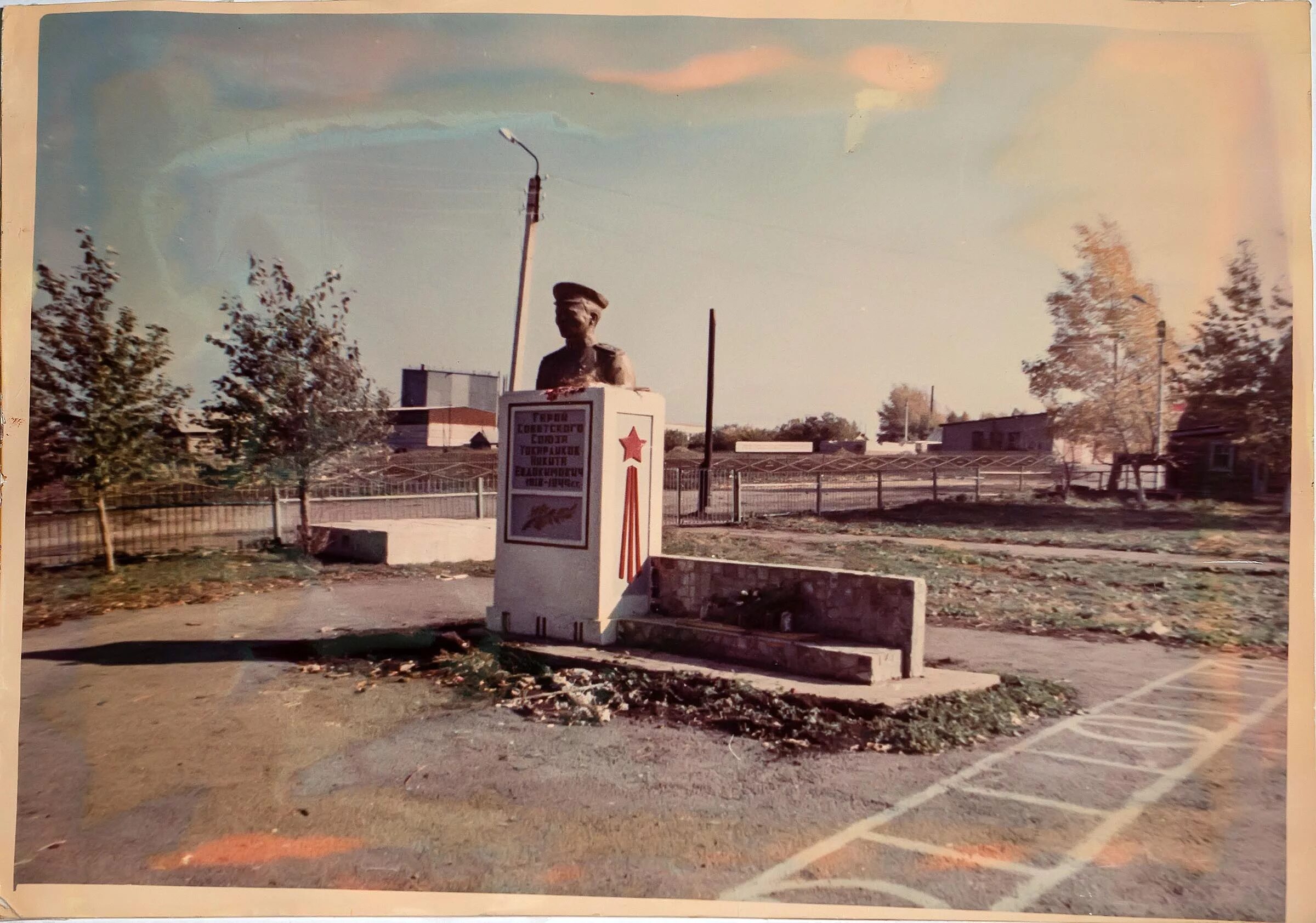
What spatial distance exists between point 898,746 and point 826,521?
1168cm

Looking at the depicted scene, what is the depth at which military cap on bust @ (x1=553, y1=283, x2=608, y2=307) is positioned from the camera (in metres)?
6.32

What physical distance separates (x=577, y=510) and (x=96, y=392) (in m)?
4.11

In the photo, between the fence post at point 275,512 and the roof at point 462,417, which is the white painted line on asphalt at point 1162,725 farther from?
the roof at point 462,417

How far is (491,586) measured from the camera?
28.7 feet

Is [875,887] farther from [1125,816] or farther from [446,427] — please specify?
[446,427]

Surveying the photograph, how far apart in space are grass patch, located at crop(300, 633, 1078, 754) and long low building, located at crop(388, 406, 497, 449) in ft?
47.2

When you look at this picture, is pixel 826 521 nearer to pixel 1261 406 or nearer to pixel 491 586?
pixel 491 586

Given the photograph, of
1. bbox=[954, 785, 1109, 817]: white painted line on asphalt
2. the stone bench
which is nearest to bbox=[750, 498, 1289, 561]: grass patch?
bbox=[954, 785, 1109, 817]: white painted line on asphalt

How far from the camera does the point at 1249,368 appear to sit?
4613 mm

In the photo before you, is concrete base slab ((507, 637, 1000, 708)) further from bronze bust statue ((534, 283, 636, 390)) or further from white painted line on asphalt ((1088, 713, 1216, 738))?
bronze bust statue ((534, 283, 636, 390))

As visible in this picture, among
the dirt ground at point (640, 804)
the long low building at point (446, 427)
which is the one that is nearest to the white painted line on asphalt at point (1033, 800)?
the dirt ground at point (640, 804)

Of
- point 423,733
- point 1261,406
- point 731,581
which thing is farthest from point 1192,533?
point 423,733

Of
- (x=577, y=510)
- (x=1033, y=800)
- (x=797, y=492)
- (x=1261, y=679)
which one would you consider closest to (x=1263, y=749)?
(x=1261, y=679)

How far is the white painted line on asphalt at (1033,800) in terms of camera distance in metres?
3.59
